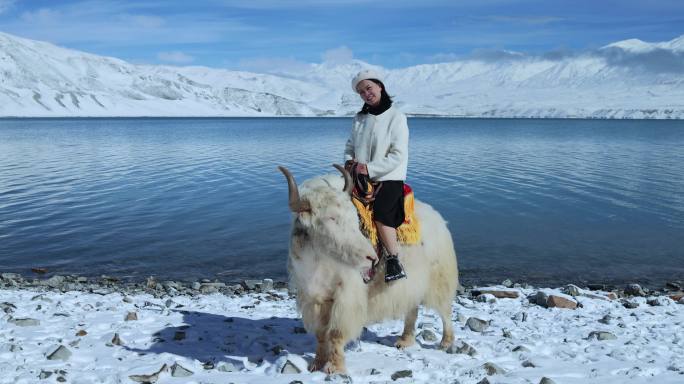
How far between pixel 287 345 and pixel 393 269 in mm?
1650

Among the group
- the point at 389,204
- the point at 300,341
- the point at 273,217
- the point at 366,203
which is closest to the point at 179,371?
the point at 300,341

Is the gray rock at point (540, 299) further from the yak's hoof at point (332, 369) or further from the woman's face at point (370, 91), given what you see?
the woman's face at point (370, 91)

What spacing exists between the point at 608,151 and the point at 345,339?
4319 centimetres

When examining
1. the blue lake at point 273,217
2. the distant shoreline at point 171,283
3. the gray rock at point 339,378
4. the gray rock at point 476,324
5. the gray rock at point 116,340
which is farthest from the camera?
the blue lake at point 273,217

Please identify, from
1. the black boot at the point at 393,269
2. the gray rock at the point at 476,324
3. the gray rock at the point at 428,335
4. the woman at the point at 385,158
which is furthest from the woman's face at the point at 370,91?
the gray rock at the point at 476,324

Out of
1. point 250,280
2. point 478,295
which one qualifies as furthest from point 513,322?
point 250,280

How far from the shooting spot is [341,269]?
4.99 metres

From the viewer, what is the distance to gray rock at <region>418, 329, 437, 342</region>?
260 inches

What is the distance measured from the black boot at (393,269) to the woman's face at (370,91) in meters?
1.45

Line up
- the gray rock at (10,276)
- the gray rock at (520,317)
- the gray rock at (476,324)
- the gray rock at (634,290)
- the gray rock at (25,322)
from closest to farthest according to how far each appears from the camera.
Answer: the gray rock at (25,322) < the gray rock at (476,324) < the gray rock at (520,317) < the gray rock at (634,290) < the gray rock at (10,276)

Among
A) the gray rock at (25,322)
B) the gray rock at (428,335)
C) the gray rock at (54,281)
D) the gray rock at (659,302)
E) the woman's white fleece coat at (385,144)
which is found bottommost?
the gray rock at (54,281)

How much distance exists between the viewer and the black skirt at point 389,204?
520 centimetres

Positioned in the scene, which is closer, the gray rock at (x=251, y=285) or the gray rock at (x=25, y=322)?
the gray rock at (x=25, y=322)

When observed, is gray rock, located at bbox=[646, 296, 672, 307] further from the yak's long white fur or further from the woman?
the woman
